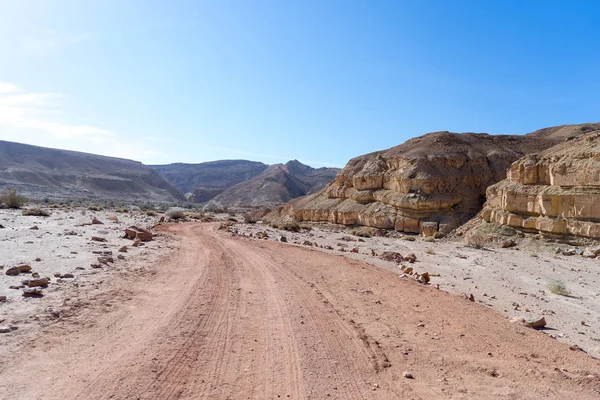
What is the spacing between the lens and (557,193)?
2134cm

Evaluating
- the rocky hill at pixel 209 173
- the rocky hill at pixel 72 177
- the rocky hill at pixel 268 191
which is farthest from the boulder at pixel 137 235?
the rocky hill at pixel 209 173

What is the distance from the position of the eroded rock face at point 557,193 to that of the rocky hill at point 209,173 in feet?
391

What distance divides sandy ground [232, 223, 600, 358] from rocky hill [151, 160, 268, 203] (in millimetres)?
123802

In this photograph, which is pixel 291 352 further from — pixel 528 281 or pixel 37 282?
pixel 528 281

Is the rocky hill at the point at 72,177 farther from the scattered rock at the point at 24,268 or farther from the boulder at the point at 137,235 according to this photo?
the scattered rock at the point at 24,268

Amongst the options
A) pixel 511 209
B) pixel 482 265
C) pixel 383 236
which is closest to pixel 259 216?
pixel 383 236

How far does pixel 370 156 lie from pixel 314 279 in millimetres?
33774

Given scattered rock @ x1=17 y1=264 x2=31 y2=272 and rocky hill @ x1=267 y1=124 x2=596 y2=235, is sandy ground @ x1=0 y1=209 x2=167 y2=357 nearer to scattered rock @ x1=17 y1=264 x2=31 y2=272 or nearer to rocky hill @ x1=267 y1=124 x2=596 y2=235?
scattered rock @ x1=17 y1=264 x2=31 y2=272

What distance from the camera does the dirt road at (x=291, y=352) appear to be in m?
4.45

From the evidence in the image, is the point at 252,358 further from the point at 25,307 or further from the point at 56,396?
the point at 25,307

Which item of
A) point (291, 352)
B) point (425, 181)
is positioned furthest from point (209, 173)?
point (291, 352)

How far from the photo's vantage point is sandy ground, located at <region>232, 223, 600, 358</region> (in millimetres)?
7731

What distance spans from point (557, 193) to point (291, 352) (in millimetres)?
21338

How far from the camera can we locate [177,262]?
13312mm
